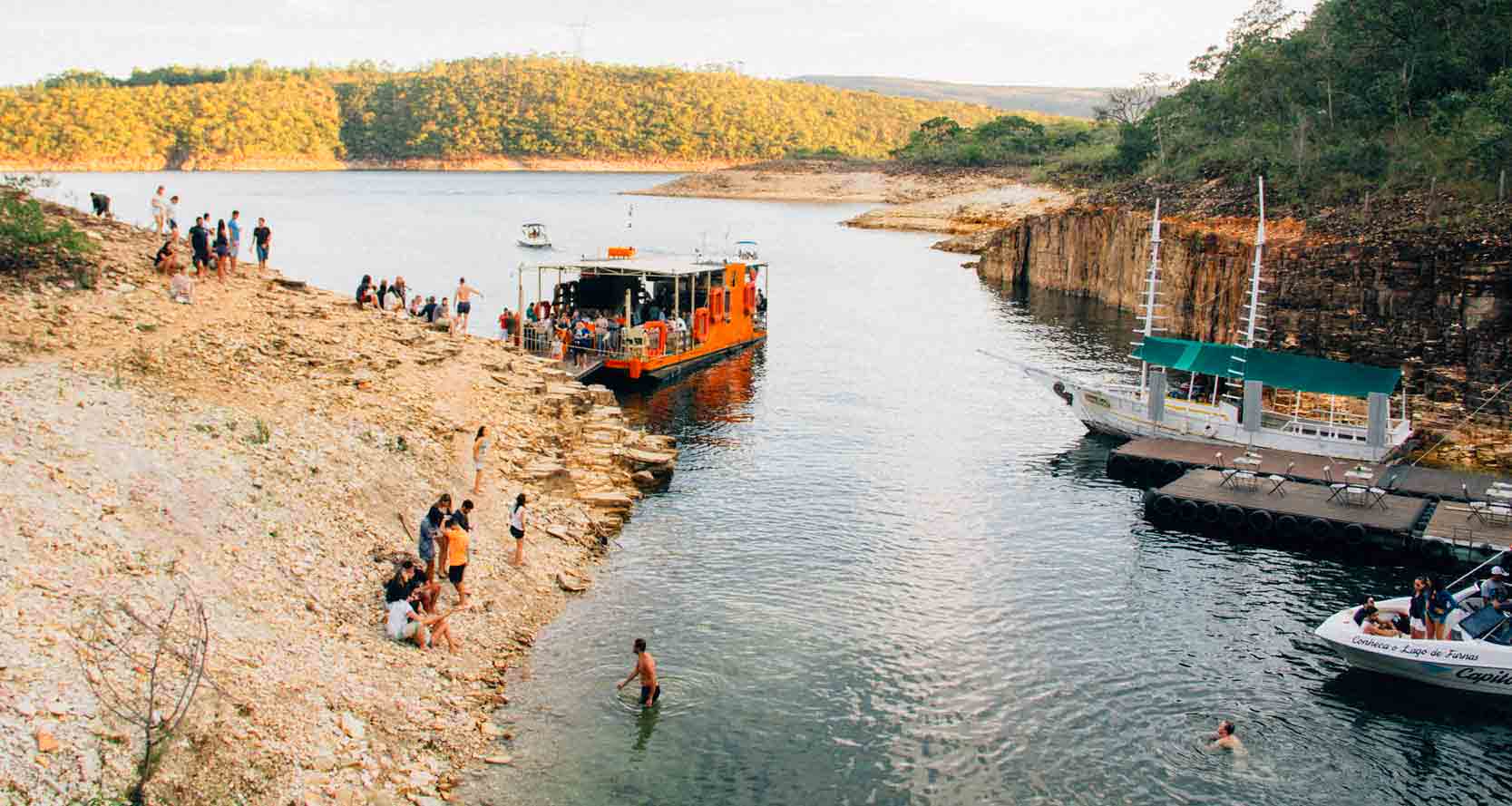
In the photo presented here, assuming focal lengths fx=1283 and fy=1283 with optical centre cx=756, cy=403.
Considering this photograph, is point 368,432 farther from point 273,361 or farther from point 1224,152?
point 1224,152

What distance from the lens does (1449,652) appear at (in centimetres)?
2264

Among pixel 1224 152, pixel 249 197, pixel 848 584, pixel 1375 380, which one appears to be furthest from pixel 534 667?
pixel 249 197

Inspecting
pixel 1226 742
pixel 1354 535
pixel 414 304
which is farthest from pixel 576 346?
pixel 1226 742

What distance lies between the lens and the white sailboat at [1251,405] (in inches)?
1474

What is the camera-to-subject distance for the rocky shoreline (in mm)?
15734

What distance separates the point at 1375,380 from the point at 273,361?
30.2m

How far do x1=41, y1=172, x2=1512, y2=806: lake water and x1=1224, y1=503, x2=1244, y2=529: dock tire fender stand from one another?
953 millimetres

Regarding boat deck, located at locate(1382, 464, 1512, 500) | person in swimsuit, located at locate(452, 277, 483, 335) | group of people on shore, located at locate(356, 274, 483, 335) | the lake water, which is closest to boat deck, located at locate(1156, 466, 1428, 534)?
boat deck, located at locate(1382, 464, 1512, 500)

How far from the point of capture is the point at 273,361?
30.0 meters

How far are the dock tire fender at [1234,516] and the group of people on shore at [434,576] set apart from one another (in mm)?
17766

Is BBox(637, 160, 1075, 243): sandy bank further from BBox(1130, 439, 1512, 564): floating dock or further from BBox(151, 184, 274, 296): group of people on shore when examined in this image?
BBox(151, 184, 274, 296): group of people on shore

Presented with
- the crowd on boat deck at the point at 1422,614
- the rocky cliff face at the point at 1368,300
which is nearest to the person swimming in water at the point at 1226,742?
the crowd on boat deck at the point at 1422,614

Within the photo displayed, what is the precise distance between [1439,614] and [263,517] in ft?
69.2

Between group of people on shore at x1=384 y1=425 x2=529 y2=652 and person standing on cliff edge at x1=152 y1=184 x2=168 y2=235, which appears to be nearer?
group of people on shore at x1=384 y1=425 x2=529 y2=652
